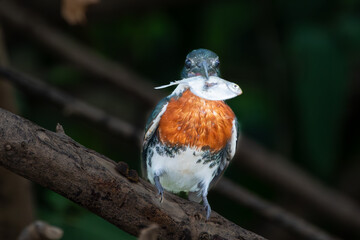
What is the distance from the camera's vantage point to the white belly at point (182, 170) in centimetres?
200

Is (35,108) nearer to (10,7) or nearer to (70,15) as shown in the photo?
(10,7)

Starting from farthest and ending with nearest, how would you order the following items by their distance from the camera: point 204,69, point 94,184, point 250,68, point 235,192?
point 250,68 < point 235,192 < point 204,69 < point 94,184

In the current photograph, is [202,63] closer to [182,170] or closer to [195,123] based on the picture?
[195,123]

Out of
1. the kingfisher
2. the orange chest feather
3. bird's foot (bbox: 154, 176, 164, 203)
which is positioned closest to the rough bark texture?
bird's foot (bbox: 154, 176, 164, 203)

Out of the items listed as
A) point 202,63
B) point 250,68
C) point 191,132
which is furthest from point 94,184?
point 250,68

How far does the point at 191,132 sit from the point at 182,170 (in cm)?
17

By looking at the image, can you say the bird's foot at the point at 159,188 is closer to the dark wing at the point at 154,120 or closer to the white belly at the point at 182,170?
the white belly at the point at 182,170

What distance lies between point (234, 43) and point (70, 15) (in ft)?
8.93

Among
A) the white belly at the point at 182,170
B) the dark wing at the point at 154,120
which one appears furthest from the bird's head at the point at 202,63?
the white belly at the point at 182,170

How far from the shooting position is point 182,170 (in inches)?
80.9

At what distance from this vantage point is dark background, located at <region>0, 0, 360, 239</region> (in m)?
3.96

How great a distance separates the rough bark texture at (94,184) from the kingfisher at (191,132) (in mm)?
138

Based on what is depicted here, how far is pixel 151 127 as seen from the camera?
2059 millimetres

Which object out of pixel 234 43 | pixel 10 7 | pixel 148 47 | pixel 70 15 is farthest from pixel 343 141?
pixel 70 15
